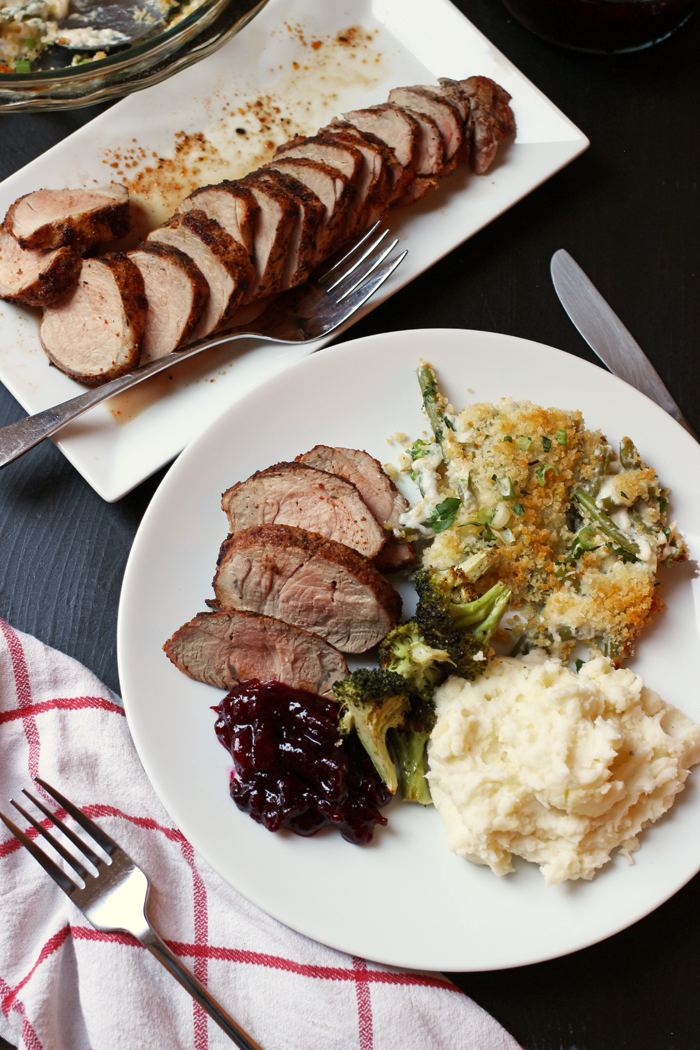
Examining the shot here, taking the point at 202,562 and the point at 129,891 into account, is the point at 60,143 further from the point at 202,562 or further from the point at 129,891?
the point at 129,891

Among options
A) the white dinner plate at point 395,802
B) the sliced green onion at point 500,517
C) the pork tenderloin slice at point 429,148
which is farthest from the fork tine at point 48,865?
the pork tenderloin slice at point 429,148

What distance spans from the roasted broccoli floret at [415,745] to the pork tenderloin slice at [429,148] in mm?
2566

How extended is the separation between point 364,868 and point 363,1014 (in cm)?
57

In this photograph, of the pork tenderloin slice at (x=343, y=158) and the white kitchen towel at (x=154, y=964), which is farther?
the pork tenderloin slice at (x=343, y=158)

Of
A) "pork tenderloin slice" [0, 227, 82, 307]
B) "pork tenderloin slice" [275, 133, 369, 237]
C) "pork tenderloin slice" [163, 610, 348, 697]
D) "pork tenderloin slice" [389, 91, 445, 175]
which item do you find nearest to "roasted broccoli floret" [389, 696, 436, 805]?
"pork tenderloin slice" [163, 610, 348, 697]

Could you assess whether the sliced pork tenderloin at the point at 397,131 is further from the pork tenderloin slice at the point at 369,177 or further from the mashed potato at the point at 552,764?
the mashed potato at the point at 552,764

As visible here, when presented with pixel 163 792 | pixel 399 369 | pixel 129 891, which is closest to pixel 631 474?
pixel 399 369

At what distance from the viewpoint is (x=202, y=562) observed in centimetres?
354

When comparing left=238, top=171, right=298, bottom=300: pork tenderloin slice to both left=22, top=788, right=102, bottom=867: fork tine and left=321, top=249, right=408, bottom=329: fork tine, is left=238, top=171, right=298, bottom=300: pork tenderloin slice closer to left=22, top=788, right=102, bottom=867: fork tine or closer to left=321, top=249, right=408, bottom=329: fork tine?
left=321, top=249, right=408, bottom=329: fork tine

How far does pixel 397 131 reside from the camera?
13.0 feet

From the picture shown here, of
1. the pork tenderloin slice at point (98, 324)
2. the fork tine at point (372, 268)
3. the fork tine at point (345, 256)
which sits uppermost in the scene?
the pork tenderloin slice at point (98, 324)

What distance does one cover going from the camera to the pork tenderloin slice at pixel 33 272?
366 cm

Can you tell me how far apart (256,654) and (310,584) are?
0.37 m

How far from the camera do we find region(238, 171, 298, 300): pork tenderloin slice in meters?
3.70
